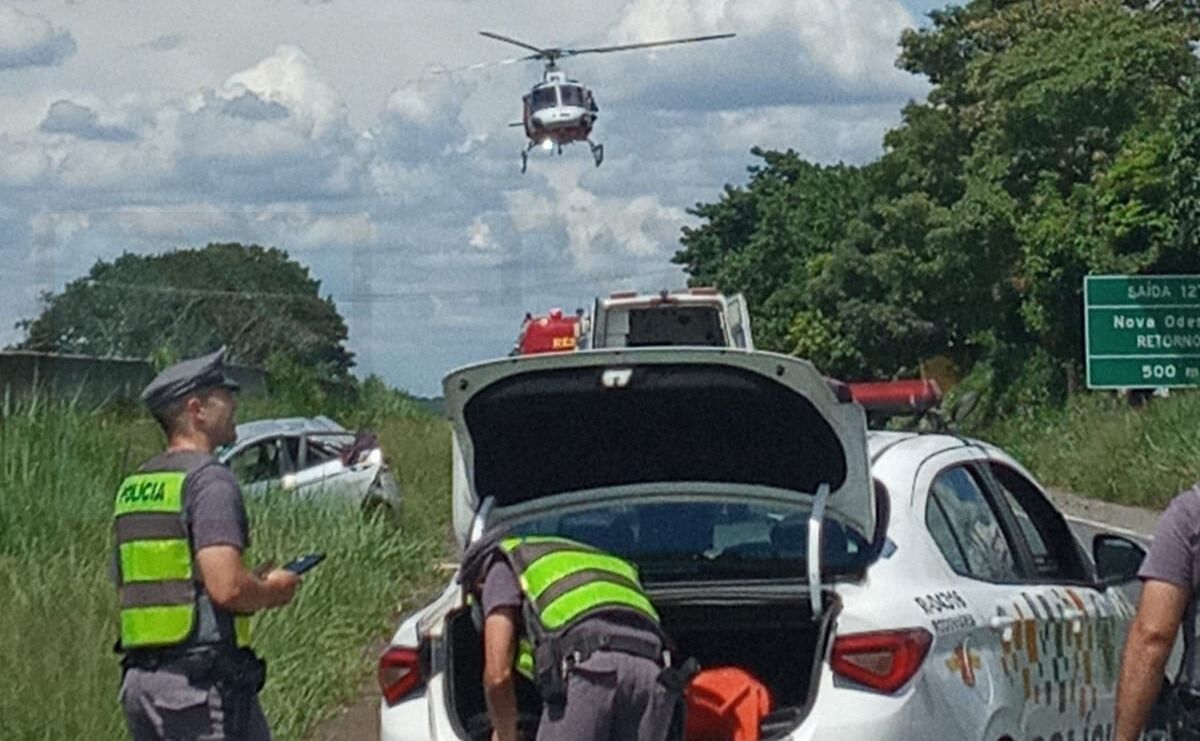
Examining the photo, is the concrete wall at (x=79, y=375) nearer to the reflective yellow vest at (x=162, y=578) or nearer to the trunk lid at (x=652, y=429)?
the trunk lid at (x=652, y=429)

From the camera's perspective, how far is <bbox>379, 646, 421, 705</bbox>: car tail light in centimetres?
720

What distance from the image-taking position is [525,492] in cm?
771

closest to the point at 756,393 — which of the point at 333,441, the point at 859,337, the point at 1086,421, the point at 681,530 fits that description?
the point at 681,530

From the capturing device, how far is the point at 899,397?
1528 centimetres

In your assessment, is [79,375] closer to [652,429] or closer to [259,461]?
[259,461]

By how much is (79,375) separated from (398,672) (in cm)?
1632

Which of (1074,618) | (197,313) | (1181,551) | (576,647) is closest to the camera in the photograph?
(1181,551)

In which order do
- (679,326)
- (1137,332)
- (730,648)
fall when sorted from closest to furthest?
1. (730,648)
2. (679,326)
3. (1137,332)

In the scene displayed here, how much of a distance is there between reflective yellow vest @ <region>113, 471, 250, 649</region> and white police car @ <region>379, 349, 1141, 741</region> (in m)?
0.74

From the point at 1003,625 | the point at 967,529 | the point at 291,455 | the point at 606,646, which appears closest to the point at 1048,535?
the point at 967,529

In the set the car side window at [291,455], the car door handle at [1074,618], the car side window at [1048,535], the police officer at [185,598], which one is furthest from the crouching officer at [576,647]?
the car side window at [291,455]

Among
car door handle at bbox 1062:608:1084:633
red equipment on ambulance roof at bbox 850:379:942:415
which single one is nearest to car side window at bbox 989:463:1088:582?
car door handle at bbox 1062:608:1084:633

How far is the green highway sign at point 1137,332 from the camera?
110 feet

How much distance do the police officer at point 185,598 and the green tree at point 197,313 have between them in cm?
1272
